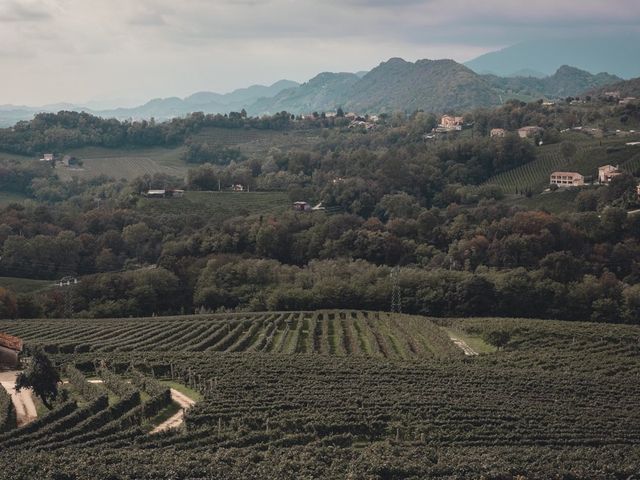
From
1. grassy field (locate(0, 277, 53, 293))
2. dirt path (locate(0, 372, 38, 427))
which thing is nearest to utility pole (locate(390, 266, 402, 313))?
dirt path (locate(0, 372, 38, 427))

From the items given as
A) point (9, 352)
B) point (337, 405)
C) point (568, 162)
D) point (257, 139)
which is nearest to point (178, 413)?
point (337, 405)

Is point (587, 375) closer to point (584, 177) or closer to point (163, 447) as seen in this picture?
point (163, 447)

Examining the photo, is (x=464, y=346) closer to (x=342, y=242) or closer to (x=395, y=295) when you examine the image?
(x=395, y=295)

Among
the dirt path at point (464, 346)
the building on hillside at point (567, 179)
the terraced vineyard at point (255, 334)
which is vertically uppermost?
the building on hillside at point (567, 179)

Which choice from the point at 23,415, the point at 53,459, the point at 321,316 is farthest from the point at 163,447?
the point at 321,316

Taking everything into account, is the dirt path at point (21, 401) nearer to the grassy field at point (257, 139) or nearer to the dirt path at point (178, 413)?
the dirt path at point (178, 413)

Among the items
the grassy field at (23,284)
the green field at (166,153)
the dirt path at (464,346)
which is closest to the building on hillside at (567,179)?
the dirt path at (464,346)

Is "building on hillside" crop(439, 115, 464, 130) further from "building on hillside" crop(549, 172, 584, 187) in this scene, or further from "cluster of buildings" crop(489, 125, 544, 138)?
"building on hillside" crop(549, 172, 584, 187)
